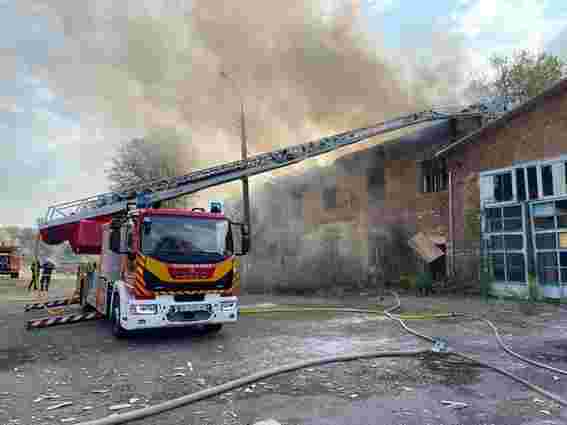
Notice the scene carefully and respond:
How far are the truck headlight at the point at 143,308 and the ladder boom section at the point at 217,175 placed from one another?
5.06m

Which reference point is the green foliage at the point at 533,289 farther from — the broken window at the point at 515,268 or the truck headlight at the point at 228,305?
the truck headlight at the point at 228,305

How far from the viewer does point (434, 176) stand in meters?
17.7

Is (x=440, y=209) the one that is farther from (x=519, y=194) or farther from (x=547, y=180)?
(x=547, y=180)

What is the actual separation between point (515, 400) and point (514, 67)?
992 inches

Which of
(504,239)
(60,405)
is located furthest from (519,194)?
(60,405)

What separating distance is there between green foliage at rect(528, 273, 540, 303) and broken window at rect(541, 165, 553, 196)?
2.58 metres

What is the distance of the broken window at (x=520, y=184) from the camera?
13559 millimetres

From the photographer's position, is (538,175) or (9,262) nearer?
(538,175)

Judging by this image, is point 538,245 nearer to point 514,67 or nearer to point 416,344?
point 416,344

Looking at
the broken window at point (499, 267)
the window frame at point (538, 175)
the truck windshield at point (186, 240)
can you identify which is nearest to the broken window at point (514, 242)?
the broken window at point (499, 267)

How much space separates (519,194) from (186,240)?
11.1 m

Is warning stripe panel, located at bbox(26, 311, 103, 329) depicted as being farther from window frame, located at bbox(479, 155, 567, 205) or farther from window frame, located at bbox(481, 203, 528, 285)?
window frame, located at bbox(479, 155, 567, 205)

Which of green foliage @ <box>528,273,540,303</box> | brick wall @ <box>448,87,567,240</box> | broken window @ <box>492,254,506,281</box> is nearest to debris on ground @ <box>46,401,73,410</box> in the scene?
green foliage @ <box>528,273,540,303</box>

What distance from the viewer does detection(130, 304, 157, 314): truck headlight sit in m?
7.18
